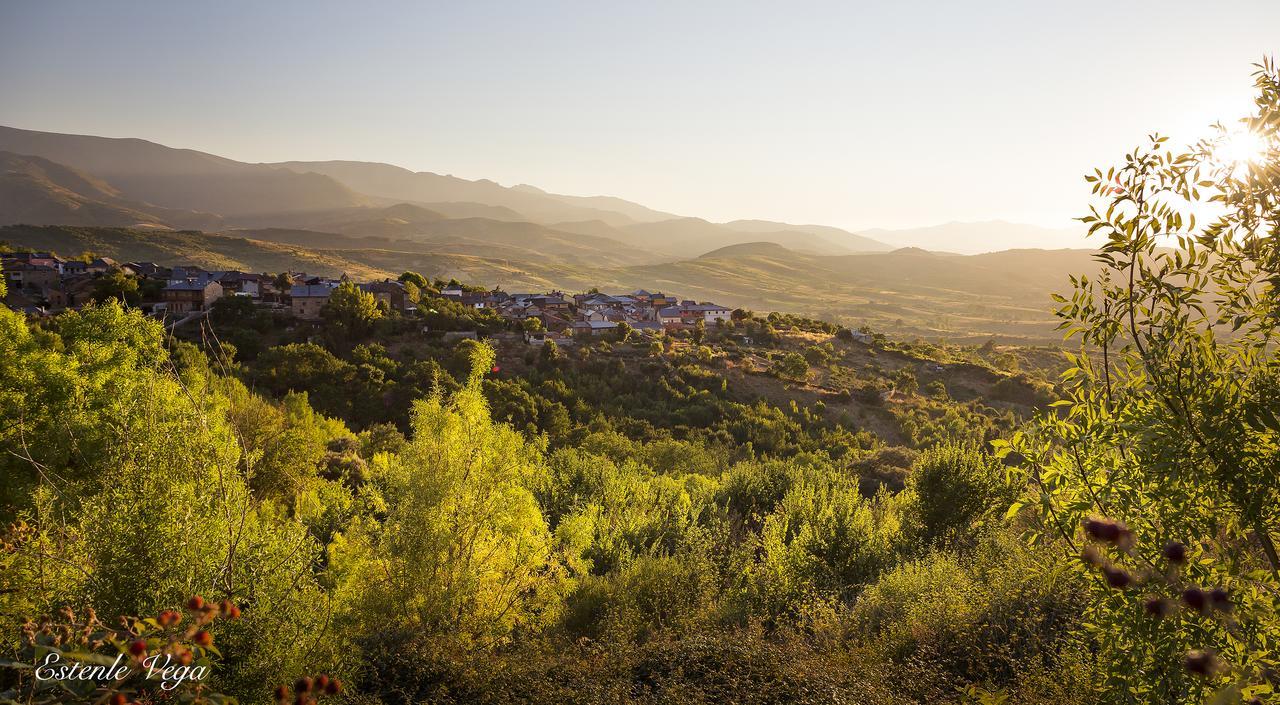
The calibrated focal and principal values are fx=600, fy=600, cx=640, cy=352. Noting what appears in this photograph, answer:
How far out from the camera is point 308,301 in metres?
47.1

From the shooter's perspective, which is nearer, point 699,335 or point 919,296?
point 699,335

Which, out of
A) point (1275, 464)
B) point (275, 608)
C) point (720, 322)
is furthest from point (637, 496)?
point (720, 322)

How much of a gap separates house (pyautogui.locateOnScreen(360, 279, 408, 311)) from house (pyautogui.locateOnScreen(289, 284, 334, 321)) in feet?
13.4

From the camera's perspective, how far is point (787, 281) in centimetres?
19388

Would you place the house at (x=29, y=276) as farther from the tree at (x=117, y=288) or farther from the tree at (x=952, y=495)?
the tree at (x=952, y=495)

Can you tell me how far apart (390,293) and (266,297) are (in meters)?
9.85

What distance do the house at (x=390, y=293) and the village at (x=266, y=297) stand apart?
0.08 metres

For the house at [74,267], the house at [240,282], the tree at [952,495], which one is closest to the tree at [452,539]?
the tree at [952,495]

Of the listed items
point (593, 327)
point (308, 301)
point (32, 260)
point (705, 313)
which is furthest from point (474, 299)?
point (32, 260)

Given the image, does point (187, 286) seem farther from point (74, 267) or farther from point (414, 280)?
point (414, 280)

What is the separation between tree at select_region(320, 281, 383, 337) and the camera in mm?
43125

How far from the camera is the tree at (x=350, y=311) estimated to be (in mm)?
43125

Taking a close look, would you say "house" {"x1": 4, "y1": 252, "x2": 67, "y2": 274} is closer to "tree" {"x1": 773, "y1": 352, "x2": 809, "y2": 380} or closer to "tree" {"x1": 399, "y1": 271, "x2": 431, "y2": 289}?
"tree" {"x1": 399, "y1": 271, "x2": 431, "y2": 289}

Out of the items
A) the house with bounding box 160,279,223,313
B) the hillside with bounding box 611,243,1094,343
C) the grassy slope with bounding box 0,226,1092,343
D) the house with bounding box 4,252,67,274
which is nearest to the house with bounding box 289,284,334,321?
the house with bounding box 160,279,223,313
